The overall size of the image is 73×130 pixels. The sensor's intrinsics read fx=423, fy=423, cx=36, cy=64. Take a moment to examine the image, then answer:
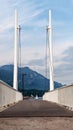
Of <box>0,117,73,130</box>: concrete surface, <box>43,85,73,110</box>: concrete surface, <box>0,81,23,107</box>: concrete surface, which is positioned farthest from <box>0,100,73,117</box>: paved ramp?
<box>0,117,73,130</box>: concrete surface

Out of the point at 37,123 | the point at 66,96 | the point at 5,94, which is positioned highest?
the point at 37,123

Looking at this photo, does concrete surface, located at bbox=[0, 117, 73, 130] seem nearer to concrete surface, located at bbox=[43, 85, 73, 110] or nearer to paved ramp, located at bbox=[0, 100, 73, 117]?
paved ramp, located at bbox=[0, 100, 73, 117]

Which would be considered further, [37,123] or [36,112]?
[36,112]

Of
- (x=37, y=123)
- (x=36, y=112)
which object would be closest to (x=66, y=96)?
(x=36, y=112)

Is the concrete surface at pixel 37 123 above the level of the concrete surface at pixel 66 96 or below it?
above

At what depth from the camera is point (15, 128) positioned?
57.9 ft

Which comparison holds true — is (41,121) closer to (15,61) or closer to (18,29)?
(15,61)

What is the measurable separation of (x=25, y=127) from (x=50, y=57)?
2822 inches

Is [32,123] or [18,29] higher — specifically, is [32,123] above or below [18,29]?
below

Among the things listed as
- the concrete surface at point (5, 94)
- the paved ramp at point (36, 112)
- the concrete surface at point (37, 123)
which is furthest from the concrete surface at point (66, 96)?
the concrete surface at point (37, 123)

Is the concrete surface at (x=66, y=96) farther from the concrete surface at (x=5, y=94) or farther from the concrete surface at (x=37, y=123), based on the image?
the concrete surface at (x=37, y=123)

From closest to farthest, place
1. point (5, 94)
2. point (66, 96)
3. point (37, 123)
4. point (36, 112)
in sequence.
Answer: point (37, 123), point (36, 112), point (5, 94), point (66, 96)

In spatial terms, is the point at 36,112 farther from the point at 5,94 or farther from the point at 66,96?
the point at 66,96

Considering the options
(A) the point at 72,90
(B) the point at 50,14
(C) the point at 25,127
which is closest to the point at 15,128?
(C) the point at 25,127
